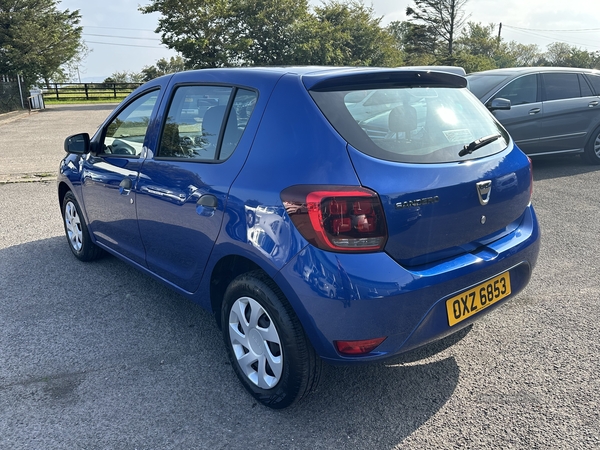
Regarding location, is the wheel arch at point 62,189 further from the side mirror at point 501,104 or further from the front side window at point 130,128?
the side mirror at point 501,104

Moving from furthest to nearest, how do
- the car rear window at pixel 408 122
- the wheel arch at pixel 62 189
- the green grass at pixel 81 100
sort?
1. the green grass at pixel 81 100
2. the wheel arch at pixel 62 189
3. the car rear window at pixel 408 122

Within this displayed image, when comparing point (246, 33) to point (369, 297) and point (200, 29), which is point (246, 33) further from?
point (369, 297)

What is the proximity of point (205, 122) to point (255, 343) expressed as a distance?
4.22 feet

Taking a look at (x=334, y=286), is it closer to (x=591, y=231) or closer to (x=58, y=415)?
(x=58, y=415)

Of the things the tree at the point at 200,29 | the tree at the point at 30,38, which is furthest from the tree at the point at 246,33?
the tree at the point at 30,38

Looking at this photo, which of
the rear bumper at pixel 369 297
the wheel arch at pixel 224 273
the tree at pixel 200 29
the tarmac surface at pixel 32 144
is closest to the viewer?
the rear bumper at pixel 369 297

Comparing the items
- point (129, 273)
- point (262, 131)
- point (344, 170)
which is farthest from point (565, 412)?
point (129, 273)

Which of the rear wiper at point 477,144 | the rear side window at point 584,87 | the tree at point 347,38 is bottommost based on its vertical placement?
the rear wiper at point 477,144

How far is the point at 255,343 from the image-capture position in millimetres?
2684

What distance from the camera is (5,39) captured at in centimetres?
2725

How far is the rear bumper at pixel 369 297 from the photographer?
2227mm

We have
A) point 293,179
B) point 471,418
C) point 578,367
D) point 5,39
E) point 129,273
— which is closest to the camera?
point 293,179

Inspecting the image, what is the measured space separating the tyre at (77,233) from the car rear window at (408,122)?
2888 mm

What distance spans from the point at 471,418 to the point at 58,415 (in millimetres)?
2042
